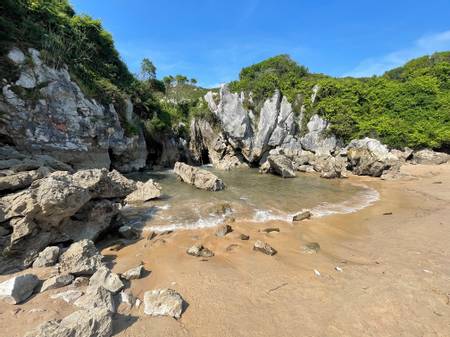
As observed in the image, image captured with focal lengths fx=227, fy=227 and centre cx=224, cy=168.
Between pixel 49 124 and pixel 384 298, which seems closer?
pixel 384 298

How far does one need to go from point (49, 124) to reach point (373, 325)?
16403mm

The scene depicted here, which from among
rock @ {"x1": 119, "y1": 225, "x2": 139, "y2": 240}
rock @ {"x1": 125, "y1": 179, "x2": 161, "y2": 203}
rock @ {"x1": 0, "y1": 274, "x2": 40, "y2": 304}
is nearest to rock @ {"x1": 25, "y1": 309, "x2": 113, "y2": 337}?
rock @ {"x1": 0, "y1": 274, "x2": 40, "y2": 304}

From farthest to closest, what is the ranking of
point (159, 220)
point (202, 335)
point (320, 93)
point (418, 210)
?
point (320, 93) < point (418, 210) < point (159, 220) < point (202, 335)

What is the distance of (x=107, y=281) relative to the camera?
3508 mm

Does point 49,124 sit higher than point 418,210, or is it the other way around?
point 49,124

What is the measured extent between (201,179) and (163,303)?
9.65m

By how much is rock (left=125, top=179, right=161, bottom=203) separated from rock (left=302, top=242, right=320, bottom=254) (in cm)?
674

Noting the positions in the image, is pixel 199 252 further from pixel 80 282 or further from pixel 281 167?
pixel 281 167

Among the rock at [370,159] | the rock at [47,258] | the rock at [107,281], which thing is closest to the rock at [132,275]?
the rock at [107,281]

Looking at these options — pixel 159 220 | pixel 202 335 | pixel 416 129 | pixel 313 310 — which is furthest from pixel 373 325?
pixel 416 129

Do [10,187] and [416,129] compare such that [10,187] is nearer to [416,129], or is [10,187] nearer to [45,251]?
[45,251]

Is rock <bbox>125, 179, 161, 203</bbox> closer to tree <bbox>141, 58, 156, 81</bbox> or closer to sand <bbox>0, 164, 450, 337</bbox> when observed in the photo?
sand <bbox>0, 164, 450, 337</bbox>

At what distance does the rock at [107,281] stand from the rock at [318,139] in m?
27.3

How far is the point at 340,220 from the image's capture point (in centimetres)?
803
